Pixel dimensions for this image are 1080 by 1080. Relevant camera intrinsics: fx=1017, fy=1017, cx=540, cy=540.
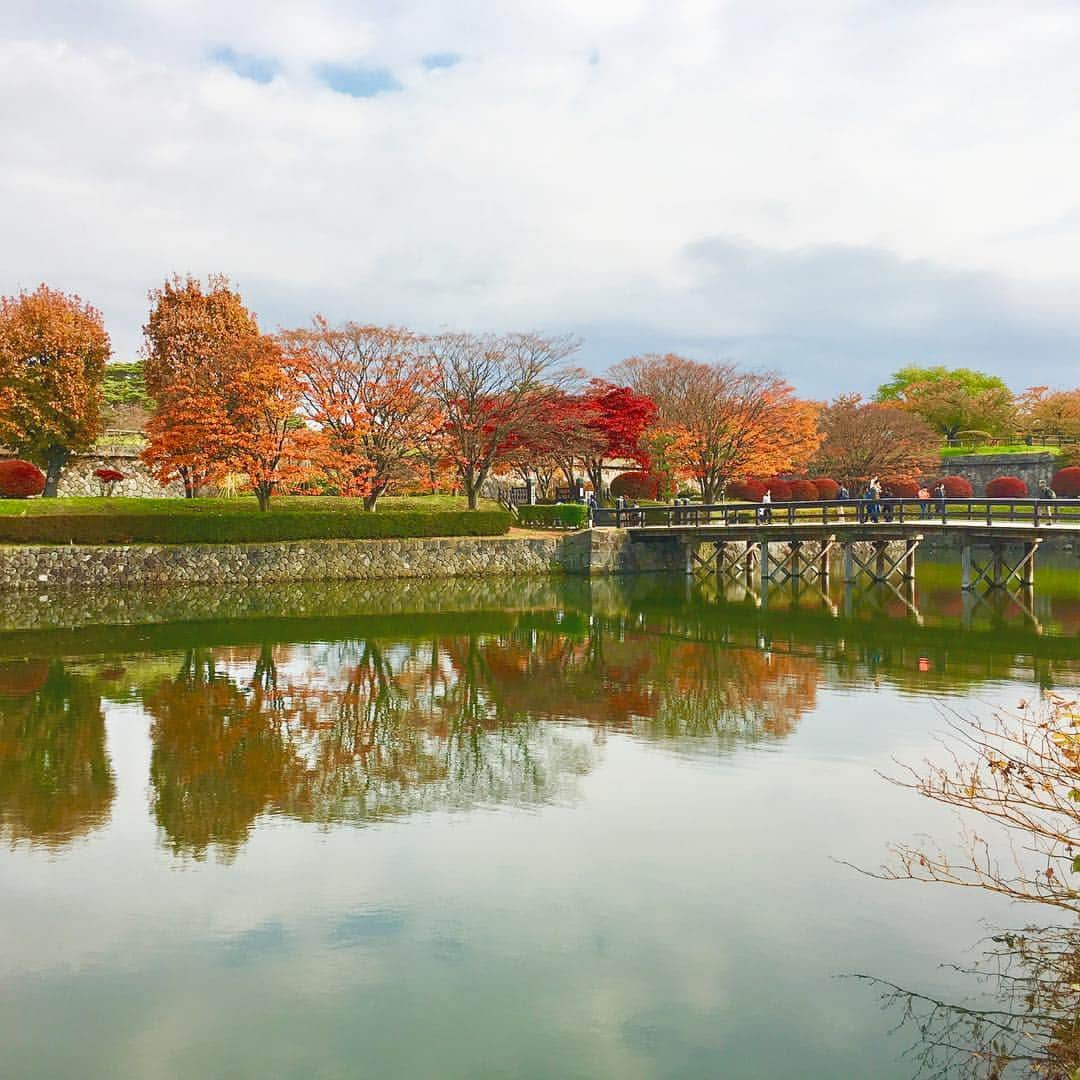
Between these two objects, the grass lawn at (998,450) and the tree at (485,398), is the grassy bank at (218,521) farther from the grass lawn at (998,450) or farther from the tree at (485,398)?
the grass lawn at (998,450)

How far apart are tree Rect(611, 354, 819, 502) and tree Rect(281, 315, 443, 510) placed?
14.9 meters

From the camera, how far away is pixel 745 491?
5866cm

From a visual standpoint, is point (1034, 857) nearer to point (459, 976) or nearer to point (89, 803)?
point (459, 976)

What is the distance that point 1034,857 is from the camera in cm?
902

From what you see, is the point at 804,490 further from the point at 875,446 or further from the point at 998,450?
the point at 998,450

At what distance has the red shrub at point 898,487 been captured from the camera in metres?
55.1

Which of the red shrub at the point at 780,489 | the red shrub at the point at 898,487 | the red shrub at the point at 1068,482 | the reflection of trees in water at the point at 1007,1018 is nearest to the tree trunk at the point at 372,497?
the red shrub at the point at 780,489

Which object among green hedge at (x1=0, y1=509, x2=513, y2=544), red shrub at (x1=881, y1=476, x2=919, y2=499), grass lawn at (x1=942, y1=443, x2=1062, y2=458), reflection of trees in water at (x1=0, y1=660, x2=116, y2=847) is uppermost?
grass lawn at (x1=942, y1=443, x2=1062, y2=458)

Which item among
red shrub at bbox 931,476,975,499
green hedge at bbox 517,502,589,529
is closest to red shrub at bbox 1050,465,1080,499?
red shrub at bbox 931,476,975,499

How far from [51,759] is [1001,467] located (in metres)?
60.3

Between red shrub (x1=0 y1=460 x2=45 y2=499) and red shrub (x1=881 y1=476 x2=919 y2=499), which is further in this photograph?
red shrub (x1=881 y1=476 x2=919 y2=499)

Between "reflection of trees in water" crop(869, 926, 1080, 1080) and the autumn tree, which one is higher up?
the autumn tree

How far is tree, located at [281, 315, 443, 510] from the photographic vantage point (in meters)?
37.7

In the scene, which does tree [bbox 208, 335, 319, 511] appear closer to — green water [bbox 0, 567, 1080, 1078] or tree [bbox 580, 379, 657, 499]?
tree [bbox 580, 379, 657, 499]
